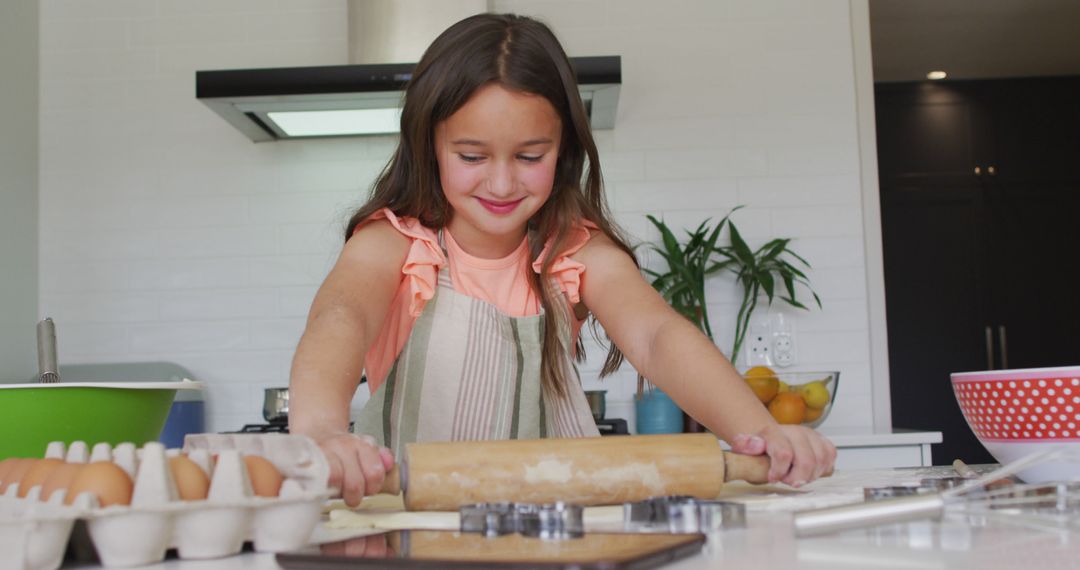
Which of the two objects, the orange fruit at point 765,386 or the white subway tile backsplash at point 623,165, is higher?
the white subway tile backsplash at point 623,165

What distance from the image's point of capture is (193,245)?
292 cm

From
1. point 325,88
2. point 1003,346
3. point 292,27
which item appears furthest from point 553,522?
point 1003,346

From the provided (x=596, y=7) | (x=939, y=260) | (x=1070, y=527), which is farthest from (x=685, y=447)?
(x=939, y=260)

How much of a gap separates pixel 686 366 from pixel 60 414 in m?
0.60

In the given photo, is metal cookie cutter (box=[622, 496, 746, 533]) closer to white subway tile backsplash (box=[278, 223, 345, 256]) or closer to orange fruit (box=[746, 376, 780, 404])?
orange fruit (box=[746, 376, 780, 404])

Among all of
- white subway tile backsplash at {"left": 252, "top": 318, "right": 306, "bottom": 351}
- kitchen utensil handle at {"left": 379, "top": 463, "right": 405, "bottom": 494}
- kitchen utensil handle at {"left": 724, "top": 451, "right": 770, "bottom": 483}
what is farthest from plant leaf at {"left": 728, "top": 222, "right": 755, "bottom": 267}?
kitchen utensil handle at {"left": 379, "top": 463, "right": 405, "bottom": 494}

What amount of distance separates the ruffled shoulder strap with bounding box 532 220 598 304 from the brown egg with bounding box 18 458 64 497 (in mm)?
842

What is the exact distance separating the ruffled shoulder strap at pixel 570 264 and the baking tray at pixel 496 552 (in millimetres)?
821

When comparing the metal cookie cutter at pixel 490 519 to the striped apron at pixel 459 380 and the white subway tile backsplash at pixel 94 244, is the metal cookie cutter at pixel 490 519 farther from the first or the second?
the white subway tile backsplash at pixel 94 244

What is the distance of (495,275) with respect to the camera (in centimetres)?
144

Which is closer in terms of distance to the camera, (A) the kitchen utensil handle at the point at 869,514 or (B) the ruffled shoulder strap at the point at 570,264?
(A) the kitchen utensil handle at the point at 869,514

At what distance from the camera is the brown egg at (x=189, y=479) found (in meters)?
0.53

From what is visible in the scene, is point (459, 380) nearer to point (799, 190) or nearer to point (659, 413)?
point (659, 413)

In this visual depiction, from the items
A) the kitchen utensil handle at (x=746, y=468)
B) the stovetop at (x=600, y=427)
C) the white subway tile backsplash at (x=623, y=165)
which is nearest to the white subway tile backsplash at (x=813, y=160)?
the white subway tile backsplash at (x=623, y=165)
